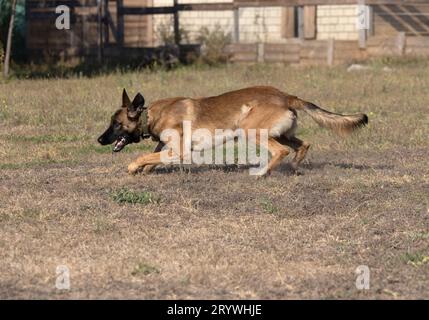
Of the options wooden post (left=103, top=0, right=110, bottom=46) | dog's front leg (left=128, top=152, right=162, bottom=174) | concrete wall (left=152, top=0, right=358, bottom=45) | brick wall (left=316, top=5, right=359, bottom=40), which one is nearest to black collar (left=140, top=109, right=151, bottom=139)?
dog's front leg (left=128, top=152, right=162, bottom=174)

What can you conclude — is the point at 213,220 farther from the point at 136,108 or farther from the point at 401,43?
the point at 401,43

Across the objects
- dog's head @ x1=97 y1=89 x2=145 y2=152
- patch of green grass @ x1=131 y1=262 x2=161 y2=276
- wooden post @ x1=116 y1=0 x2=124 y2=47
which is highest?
wooden post @ x1=116 y1=0 x2=124 y2=47

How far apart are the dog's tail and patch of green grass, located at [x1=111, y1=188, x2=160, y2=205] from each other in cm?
211

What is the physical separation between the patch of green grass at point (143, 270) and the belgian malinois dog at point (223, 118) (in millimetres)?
3442

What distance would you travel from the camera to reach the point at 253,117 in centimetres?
997

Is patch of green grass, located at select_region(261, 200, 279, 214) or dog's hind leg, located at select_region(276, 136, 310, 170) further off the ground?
dog's hind leg, located at select_region(276, 136, 310, 170)

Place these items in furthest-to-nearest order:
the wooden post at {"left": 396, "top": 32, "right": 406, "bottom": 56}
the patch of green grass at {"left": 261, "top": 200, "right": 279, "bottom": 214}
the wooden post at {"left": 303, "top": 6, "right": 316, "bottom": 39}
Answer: the wooden post at {"left": 303, "top": 6, "right": 316, "bottom": 39}, the wooden post at {"left": 396, "top": 32, "right": 406, "bottom": 56}, the patch of green grass at {"left": 261, "top": 200, "right": 279, "bottom": 214}

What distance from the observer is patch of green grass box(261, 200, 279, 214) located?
838 cm

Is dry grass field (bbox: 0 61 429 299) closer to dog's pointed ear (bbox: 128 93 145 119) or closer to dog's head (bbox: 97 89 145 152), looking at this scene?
dog's head (bbox: 97 89 145 152)

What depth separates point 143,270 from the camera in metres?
6.50

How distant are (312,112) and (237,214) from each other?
2.23m

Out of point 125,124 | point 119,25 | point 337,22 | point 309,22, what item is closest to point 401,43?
point 309,22

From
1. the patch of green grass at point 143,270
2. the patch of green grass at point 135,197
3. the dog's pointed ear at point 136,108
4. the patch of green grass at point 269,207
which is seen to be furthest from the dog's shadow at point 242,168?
the patch of green grass at point 143,270

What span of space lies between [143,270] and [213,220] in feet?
5.48
